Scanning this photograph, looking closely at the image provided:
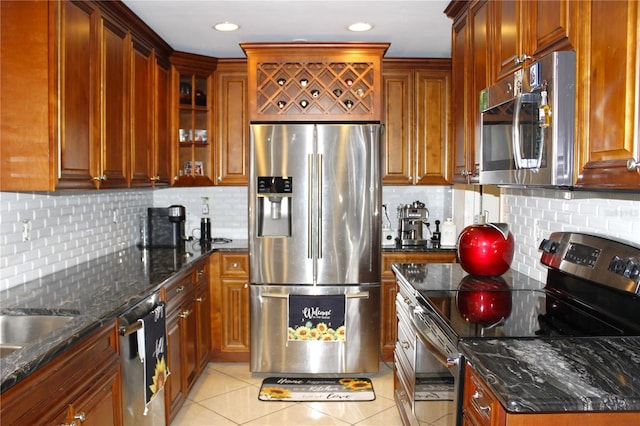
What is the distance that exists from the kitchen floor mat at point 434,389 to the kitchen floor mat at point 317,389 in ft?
4.07

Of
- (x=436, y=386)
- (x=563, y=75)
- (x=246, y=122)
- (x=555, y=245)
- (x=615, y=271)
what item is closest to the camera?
(x=563, y=75)

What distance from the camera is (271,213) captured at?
3900 mm

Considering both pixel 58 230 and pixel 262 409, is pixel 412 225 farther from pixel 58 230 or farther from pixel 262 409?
pixel 58 230

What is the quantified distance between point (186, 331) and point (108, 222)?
3.21ft

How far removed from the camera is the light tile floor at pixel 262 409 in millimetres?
3254

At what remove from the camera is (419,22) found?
341 cm

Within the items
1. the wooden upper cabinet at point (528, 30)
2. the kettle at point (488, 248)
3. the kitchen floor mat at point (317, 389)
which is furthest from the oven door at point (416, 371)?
the wooden upper cabinet at point (528, 30)

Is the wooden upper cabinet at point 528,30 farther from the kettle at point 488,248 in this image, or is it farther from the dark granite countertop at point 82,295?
the dark granite countertop at point 82,295

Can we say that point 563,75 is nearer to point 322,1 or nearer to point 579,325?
point 579,325

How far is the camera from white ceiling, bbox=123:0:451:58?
3057 mm

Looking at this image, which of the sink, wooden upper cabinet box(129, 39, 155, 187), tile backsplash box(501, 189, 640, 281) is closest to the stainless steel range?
tile backsplash box(501, 189, 640, 281)

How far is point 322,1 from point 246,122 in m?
1.59

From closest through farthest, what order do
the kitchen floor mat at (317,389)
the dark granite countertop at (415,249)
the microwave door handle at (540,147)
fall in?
the microwave door handle at (540,147)
the kitchen floor mat at (317,389)
the dark granite countertop at (415,249)

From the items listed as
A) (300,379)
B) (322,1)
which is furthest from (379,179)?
(300,379)
